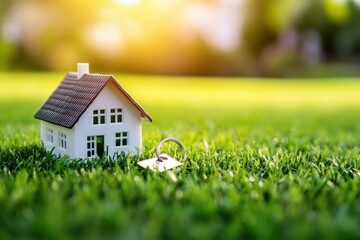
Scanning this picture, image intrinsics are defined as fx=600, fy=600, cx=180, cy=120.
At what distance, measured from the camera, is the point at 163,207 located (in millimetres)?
3725

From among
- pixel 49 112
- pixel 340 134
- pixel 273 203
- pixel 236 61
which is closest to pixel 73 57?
pixel 236 61

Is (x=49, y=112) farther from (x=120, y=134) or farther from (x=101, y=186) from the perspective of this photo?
(x=101, y=186)

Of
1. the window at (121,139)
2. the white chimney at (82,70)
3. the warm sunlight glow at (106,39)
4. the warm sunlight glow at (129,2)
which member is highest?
the warm sunlight glow at (129,2)

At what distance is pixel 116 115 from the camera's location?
5285mm

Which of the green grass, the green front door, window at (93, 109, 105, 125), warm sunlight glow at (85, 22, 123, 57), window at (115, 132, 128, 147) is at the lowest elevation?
the green grass

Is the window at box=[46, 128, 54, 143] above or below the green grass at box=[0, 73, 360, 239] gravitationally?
above

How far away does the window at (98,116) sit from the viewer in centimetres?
518

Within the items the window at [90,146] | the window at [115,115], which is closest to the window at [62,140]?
the window at [90,146]

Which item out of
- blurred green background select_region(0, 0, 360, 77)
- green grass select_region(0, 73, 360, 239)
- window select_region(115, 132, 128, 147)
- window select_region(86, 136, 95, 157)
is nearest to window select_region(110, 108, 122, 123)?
window select_region(115, 132, 128, 147)

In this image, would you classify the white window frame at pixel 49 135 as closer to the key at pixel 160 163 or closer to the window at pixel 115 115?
the window at pixel 115 115

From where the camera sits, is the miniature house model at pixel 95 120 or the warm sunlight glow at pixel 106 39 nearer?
the miniature house model at pixel 95 120

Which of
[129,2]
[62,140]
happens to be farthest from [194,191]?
[129,2]

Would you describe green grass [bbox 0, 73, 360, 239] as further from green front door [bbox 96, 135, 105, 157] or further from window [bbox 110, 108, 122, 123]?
window [bbox 110, 108, 122, 123]

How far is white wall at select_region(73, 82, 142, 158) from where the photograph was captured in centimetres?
510
